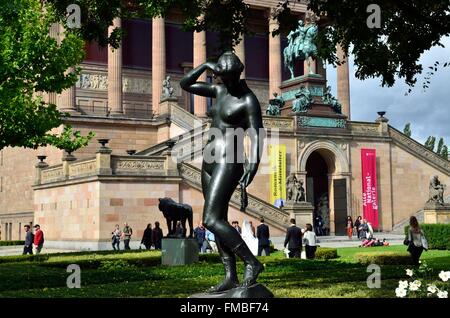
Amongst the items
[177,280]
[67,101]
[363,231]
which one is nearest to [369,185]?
[363,231]

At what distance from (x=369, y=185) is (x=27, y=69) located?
2895 cm

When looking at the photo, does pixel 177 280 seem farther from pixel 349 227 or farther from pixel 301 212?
pixel 349 227

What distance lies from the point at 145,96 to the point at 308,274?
155 feet

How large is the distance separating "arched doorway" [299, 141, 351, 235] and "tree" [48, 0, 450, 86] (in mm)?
28040

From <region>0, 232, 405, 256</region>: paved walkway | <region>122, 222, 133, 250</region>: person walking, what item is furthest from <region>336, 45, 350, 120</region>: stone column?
<region>122, 222, 133, 250</region>: person walking

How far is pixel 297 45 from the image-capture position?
4912 cm

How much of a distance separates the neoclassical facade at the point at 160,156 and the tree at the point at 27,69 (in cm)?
646

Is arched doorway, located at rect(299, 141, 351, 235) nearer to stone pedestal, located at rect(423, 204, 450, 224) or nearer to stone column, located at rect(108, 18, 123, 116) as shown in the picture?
stone pedestal, located at rect(423, 204, 450, 224)

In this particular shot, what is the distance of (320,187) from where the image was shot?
53500mm

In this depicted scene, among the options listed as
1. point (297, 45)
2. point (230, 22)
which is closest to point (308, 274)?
point (230, 22)

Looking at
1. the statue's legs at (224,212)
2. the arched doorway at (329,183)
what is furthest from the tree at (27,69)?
the arched doorway at (329,183)

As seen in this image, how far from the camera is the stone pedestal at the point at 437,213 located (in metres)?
41.9

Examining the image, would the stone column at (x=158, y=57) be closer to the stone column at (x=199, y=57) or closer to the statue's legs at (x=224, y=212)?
the stone column at (x=199, y=57)

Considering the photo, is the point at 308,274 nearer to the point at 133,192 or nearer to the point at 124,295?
the point at 124,295
